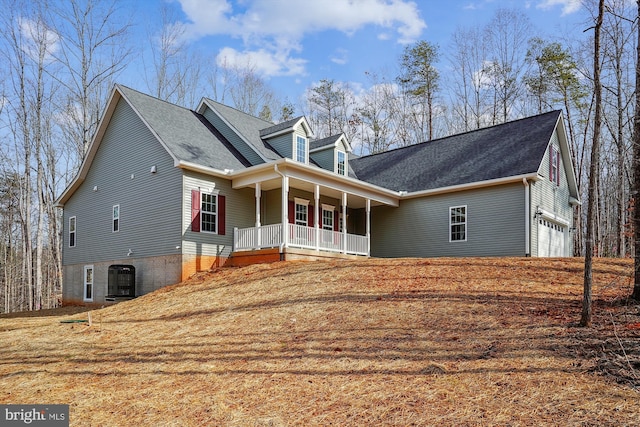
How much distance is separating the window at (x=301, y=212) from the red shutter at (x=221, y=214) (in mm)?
2875

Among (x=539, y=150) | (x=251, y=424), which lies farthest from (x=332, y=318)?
(x=539, y=150)

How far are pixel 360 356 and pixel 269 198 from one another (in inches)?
456

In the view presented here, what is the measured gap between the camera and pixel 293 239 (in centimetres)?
1534

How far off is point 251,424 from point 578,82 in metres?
28.4

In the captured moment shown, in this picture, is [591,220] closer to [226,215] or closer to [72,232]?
[226,215]

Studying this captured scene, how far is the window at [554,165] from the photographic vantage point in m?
18.8

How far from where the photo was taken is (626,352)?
573 centimetres

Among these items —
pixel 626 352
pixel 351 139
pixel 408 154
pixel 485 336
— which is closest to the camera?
pixel 626 352

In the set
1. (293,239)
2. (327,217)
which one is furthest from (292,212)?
(293,239)

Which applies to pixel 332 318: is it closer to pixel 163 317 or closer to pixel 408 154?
pixel 163 317

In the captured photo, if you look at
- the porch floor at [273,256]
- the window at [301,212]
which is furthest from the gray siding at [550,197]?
the window at [301,212]

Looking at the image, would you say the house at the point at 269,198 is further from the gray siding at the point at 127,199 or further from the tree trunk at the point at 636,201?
the tree trunk at the point at 636,201

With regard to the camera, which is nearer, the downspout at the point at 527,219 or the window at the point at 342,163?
the downspout at the point at 527,219

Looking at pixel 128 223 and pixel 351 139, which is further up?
pixel 351 139
